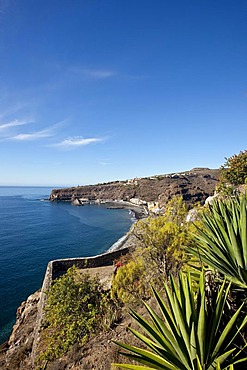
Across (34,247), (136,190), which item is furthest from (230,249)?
(136,190)

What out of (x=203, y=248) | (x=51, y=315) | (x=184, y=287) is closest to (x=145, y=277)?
(x=51, y=315)

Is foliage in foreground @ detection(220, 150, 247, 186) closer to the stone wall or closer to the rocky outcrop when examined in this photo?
the stone wall

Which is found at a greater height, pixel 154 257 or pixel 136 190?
pixel 136 190

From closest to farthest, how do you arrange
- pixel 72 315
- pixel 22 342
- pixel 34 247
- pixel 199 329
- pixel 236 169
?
pixel 199 329 < pixel 72 315 < pixel 22 342 < pixel 236 169 < pixel 34 247

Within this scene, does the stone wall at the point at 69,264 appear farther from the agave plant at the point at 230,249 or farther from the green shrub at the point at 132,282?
the agave plant at the point at 230,249

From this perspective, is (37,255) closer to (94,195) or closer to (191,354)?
(191,354)

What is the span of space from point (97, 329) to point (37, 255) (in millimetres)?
26523

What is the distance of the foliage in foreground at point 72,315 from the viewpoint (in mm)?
8117

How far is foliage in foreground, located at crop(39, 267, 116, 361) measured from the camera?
8.12 metres

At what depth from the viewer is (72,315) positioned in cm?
860

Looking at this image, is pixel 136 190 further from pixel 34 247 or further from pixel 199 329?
pixel 199 329

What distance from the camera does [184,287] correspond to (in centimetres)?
321

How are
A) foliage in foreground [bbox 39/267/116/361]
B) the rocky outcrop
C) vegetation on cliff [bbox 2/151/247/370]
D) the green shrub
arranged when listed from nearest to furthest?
vegetation on cliff [bbox 2/151/247/370] < foliage in foreground [bbox 39/267/116/361] < the green shrub < the rocky outcrop

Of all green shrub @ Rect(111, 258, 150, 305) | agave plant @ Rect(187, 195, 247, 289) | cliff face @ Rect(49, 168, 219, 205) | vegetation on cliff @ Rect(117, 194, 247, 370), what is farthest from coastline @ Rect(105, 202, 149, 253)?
cliff face @ Rect(49, 168, 219, 205)
